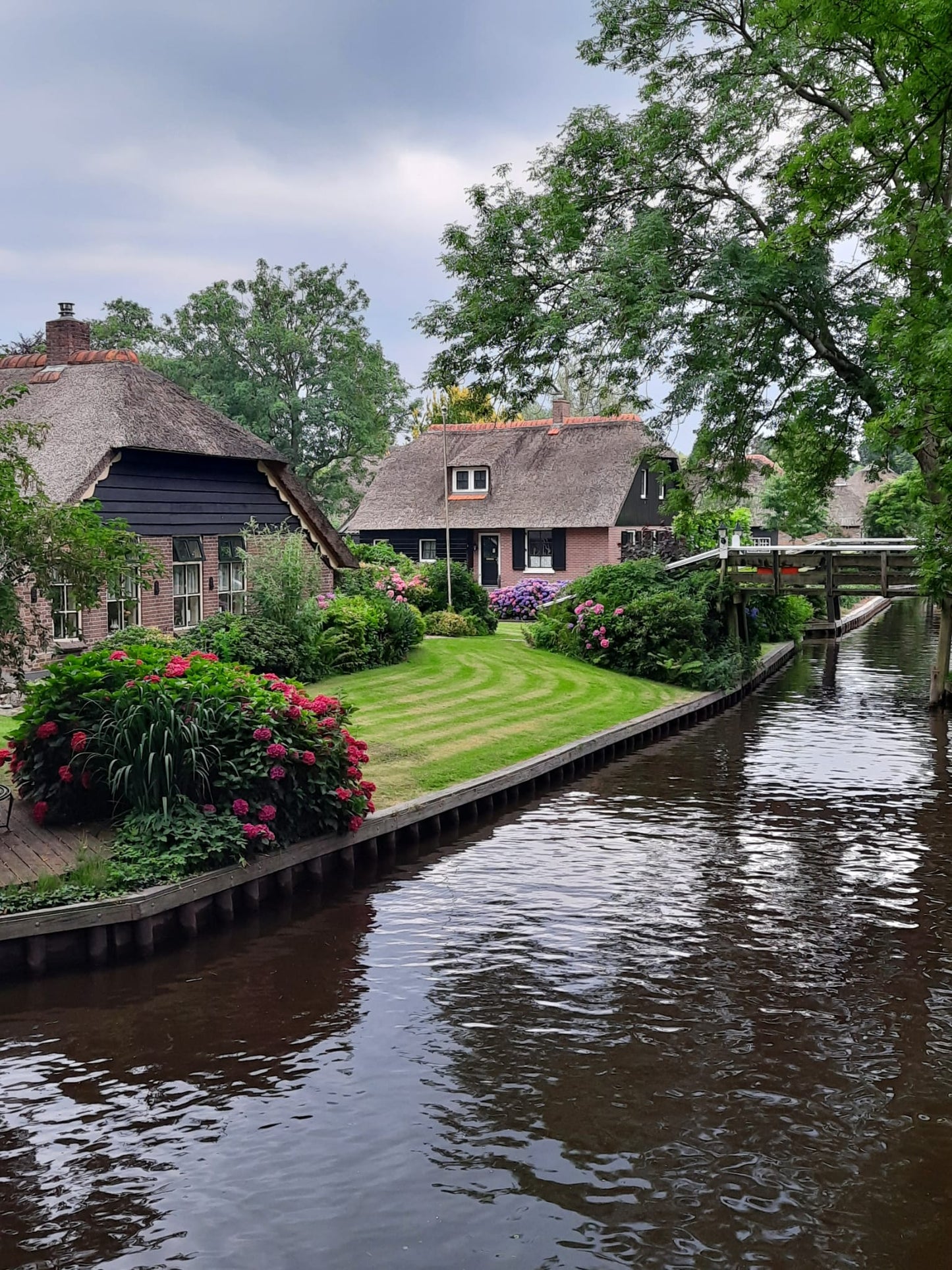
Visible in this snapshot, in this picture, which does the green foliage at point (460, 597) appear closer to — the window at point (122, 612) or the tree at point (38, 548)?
the window at point (122, 612)

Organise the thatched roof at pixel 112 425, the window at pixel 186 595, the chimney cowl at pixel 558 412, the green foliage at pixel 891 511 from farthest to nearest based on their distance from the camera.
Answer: the green foliage at pixel 891 511
the chimney cowl at pixel 558 412
the window at pixel 186 595
the thatched roof at pixel 112 425

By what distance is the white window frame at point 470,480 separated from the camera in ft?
153

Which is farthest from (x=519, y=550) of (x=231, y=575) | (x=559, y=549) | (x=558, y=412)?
(x=231, y=575)

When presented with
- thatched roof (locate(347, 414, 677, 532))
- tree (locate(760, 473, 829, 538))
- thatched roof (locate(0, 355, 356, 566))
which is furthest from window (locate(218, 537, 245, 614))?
tree (locate(760, 473, 829, 538))

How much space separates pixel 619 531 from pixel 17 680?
34.3m

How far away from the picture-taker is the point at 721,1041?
923 cm

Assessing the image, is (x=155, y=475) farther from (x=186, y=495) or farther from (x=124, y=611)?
(x=124, y=611)

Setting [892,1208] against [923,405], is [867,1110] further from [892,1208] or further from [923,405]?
[923,405]

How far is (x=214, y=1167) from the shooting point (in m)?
7.39

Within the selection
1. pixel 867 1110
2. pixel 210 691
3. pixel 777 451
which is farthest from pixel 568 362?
pixel 867 1110

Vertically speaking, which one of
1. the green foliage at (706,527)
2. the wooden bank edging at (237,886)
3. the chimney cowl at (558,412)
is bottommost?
the wooden bank edging at (237,886)

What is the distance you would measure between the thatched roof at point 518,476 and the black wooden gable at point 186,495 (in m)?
18.7

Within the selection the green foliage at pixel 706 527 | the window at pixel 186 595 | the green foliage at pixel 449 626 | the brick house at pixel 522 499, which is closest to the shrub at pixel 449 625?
the green foliage at pixel 449 626

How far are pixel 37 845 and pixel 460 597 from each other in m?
20.5
